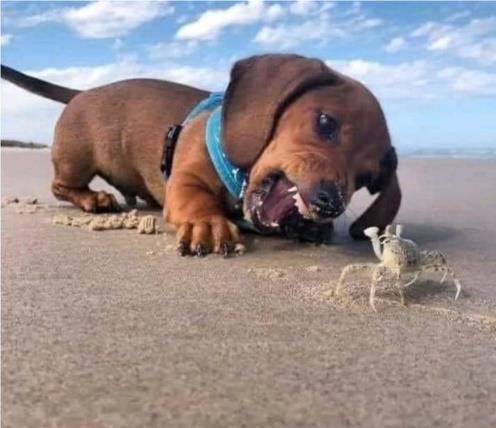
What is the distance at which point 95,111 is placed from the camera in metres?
3.34

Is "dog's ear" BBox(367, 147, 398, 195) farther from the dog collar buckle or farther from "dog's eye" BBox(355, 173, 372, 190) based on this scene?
the dog collar buckle

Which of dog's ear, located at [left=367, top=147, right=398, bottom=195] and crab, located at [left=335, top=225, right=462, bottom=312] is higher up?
dog's ear, located at [left=367, top=147, right=398, bottom=195]

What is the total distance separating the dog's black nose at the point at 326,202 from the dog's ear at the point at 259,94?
385mm

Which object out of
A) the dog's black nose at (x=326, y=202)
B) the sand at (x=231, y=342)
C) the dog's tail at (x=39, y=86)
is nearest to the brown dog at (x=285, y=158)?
the dog's black nose at (x=326, y=202)

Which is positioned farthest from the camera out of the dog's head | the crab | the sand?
the dog's head

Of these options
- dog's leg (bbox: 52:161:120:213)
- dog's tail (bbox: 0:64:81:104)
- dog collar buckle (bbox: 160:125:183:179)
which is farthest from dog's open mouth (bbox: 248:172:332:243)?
dog's tail (bbox: 0:64:81:104)

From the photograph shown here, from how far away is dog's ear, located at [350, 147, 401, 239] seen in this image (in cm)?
249

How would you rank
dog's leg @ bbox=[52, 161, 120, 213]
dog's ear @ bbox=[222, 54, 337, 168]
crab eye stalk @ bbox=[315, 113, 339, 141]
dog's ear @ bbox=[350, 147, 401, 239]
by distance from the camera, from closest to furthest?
1. crab eye stalk @ bbox=[315, 113, 339, 141]
2. dog's ear @ bbox=[222, 54, 337, 168]
3. dog's ear @ bbox=[350, 147, 401, 239]
4. dog's leg @ bbox=[52, 161, 120, 213]

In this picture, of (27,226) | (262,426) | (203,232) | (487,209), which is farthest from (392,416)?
(487,209)

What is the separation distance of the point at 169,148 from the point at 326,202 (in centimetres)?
105

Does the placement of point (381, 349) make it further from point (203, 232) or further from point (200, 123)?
point (200, 123)

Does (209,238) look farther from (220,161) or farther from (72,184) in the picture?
(72,184)

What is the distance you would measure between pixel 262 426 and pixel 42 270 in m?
1.05

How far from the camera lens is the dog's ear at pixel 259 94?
2.34 metres
